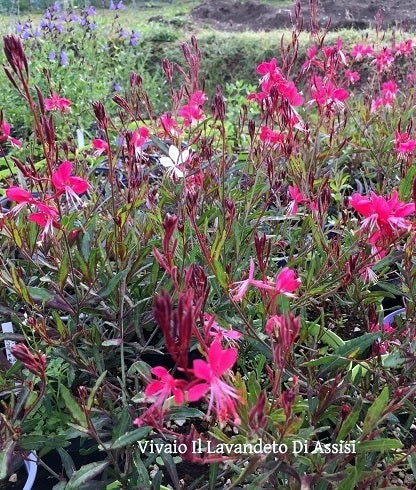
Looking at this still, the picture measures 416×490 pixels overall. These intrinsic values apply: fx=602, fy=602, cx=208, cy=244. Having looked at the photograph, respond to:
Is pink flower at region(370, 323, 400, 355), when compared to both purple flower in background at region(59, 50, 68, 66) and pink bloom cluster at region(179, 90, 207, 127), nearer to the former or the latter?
pink bloom cluster at region(179, 90, 207, 127)

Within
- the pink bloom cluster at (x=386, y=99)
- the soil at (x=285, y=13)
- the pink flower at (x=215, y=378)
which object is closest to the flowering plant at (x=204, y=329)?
the pink flower at (x=215, y=378)

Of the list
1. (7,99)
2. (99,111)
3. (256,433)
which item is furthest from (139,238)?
(7,99)

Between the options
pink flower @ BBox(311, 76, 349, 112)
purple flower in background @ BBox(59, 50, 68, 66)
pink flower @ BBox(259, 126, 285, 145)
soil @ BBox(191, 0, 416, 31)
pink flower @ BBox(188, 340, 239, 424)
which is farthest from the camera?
soil @ BBox(191, 0, 416, 31)

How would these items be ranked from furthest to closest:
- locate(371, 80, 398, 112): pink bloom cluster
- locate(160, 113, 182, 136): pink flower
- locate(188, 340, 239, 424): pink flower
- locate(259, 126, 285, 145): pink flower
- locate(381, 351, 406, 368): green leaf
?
locate(371, 80, 398, 112): pink bloom cluster → locate(160, 113, 182, 136): pink flower → locate(259, 126, 285, 145): pink flower → locate(381, 351, 406, 368): green leaf → locate(188, 340, 239, 424): pink flower

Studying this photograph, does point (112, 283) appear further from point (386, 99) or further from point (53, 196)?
point (386, 99)

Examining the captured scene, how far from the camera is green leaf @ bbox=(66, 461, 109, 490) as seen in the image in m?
0.96

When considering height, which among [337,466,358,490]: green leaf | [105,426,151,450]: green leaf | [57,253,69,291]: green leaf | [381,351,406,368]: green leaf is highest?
[57,253,69,291]: green leaf

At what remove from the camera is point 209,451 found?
2.79 ft

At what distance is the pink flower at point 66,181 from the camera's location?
1.05 meters

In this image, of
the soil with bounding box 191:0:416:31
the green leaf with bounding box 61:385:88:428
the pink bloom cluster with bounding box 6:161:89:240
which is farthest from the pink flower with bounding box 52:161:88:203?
the soil with bounding box 191:0:416:31

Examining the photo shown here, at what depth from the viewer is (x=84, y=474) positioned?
0.98 meters

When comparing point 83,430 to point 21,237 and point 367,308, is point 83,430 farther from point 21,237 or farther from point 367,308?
point 367,308

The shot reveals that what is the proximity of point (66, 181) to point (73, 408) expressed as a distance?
39cm

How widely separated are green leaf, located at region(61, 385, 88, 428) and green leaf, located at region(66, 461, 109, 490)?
102 mm
